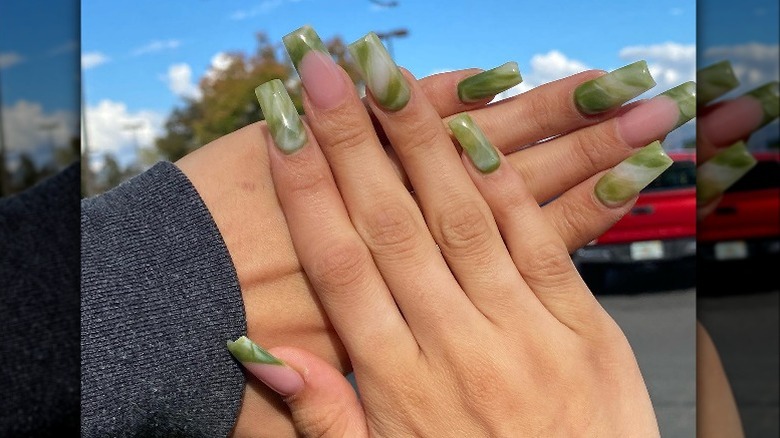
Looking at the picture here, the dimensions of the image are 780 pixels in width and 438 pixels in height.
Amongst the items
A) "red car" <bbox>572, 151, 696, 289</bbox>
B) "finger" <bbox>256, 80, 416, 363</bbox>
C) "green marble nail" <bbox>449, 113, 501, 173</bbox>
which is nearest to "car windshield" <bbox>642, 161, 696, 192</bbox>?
"red car" <bbox>572, 151, 696, 289</bbox>

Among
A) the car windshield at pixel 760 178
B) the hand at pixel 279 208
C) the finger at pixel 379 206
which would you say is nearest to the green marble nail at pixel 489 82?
the hand at pixel 279 208

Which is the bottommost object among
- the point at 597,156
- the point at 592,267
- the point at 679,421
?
the point at 679,421

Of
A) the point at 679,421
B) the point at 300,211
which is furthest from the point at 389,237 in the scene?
the point at 679,421

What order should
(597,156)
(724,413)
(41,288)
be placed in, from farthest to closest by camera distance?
(597,156) → (724,413) → (41,288)

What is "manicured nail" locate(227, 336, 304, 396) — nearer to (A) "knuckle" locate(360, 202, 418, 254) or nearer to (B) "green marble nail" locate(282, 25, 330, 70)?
(A) "knuckle" locate(360, 202, 418, 254)

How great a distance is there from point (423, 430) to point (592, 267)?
11.8 inches

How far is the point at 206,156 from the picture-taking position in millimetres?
712

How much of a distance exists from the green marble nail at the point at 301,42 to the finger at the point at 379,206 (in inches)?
1.0

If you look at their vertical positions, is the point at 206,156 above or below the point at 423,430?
above

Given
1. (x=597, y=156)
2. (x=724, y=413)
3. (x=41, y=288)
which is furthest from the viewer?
(x=597, y=156)

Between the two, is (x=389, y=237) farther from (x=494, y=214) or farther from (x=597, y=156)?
(x=597, y=156)

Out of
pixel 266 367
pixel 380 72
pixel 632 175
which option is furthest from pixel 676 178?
pixel 266 367

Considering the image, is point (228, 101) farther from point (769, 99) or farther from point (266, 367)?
point (769, 99)

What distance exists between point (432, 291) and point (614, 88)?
23 centimetres
